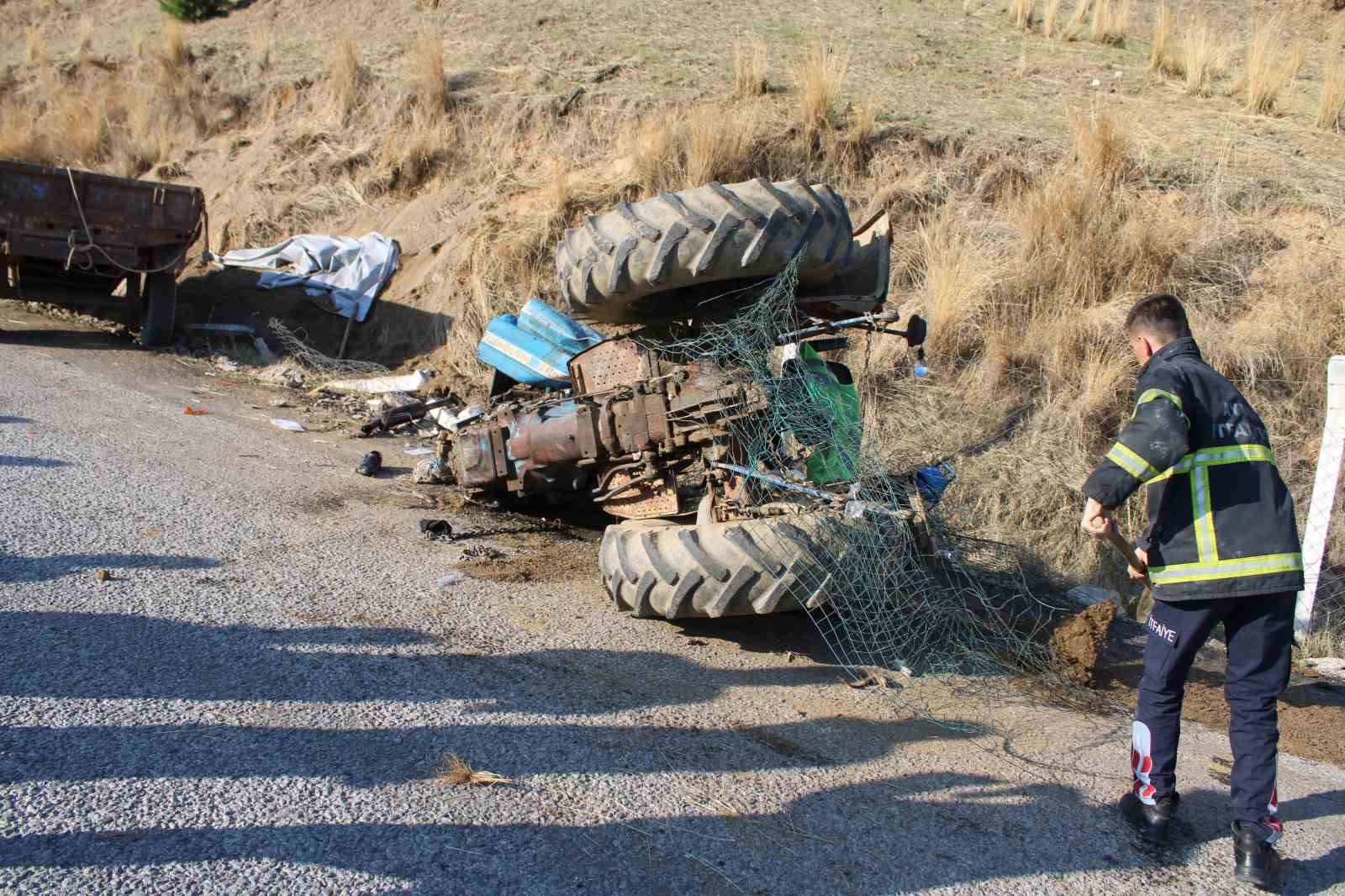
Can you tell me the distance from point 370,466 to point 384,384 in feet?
10.2

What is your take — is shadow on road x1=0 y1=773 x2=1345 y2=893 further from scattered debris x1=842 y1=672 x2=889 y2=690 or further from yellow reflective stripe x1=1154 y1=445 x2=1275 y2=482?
yellow reflective stripe x1=1154 y1=445 x2=1275 y2=482

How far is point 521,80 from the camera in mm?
14086

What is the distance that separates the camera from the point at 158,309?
1085cm

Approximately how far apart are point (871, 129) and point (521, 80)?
5.65 meters

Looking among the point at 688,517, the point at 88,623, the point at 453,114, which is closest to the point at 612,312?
the point at 688,517

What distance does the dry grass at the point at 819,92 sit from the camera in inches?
440

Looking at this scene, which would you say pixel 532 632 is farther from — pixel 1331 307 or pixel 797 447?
pixel 1331 307

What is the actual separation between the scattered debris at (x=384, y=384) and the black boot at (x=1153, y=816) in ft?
25.9

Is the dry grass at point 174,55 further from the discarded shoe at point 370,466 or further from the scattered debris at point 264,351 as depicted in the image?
the discarded shoe at point 370,466

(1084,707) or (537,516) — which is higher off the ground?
(1084,707)

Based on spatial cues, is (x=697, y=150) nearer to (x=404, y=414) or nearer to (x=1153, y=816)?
(x=404, y=414)

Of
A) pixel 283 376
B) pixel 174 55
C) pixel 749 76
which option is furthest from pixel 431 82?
pixel 174 55

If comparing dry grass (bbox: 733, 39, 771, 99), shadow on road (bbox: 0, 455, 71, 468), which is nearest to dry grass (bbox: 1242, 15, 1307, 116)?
dry grass (bbox: 733, 39, 771, 99)

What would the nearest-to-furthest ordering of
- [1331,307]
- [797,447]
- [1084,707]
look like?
[1084,707], [797,447], [1331,307]
